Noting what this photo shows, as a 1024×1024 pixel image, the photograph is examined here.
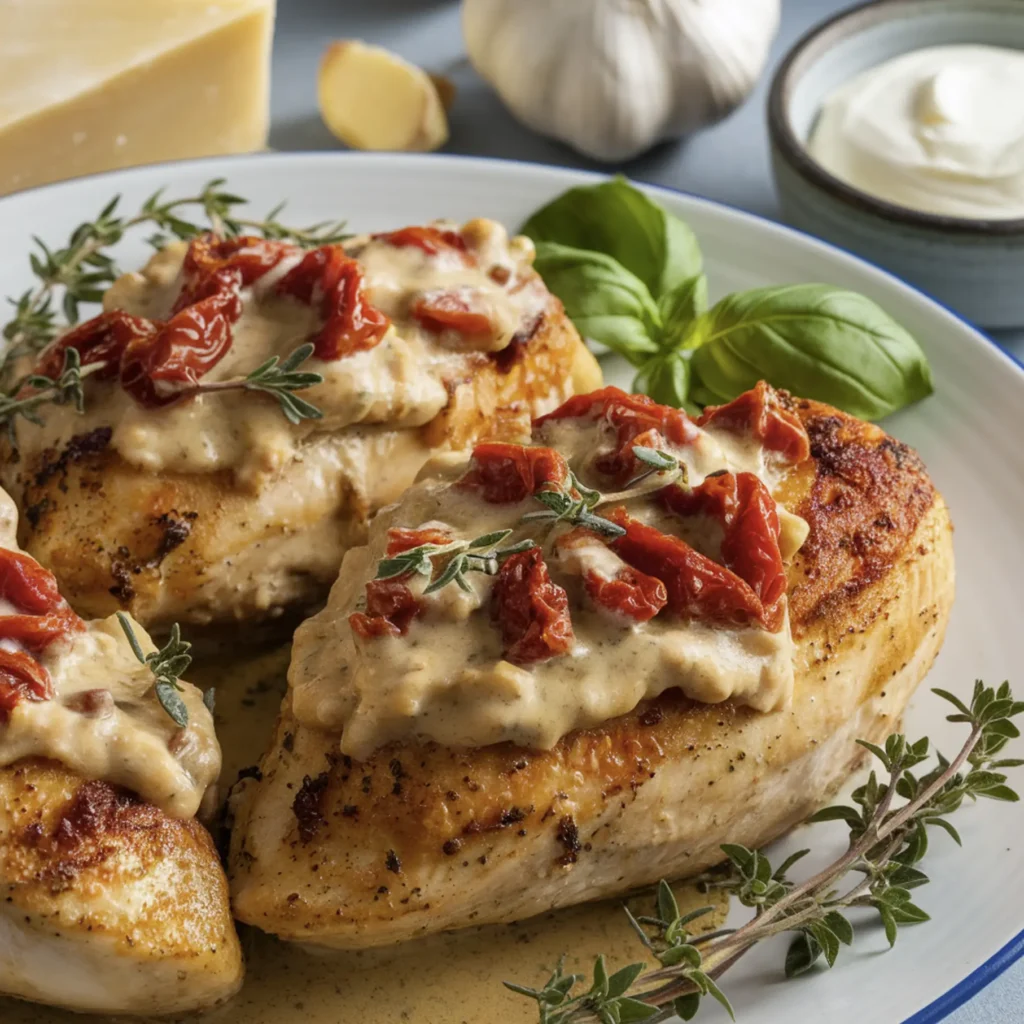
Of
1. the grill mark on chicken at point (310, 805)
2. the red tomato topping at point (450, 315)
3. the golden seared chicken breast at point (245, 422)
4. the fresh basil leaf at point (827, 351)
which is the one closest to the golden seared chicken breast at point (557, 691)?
the grill mark on chicken at point (310, 805)

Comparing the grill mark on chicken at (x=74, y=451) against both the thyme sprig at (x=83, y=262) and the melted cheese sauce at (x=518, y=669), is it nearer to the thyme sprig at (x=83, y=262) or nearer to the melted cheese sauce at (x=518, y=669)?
the thyme sprig at (x=83, y=262)

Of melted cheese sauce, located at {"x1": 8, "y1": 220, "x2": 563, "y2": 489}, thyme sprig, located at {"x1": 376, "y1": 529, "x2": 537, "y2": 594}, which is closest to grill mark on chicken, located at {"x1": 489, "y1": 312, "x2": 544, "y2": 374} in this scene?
melted cheese sauce, located at {"x1": 8, "y1": 220, "x2": 563, "y2": 489}

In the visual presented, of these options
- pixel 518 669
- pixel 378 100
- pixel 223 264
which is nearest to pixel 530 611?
pixel 518 669

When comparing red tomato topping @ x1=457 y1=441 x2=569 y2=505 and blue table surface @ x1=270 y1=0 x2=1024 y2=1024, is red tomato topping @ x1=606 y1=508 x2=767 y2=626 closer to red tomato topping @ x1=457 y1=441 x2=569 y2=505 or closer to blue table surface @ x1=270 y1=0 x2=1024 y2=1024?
red tomato topping @ x1=457 y1=441 x2=569 y2=505

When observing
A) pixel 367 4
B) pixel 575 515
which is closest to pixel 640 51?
pixel 367 4

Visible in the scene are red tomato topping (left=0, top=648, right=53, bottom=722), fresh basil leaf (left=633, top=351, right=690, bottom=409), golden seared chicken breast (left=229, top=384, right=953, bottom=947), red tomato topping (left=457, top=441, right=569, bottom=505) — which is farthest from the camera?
fresh basil leaf (left=633, top=351, right=690, bottom=409)

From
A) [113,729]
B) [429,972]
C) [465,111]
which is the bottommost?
[429,972]

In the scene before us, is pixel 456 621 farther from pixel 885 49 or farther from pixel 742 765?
pixel 885 49

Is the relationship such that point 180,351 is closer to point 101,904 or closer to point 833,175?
point 101,904
